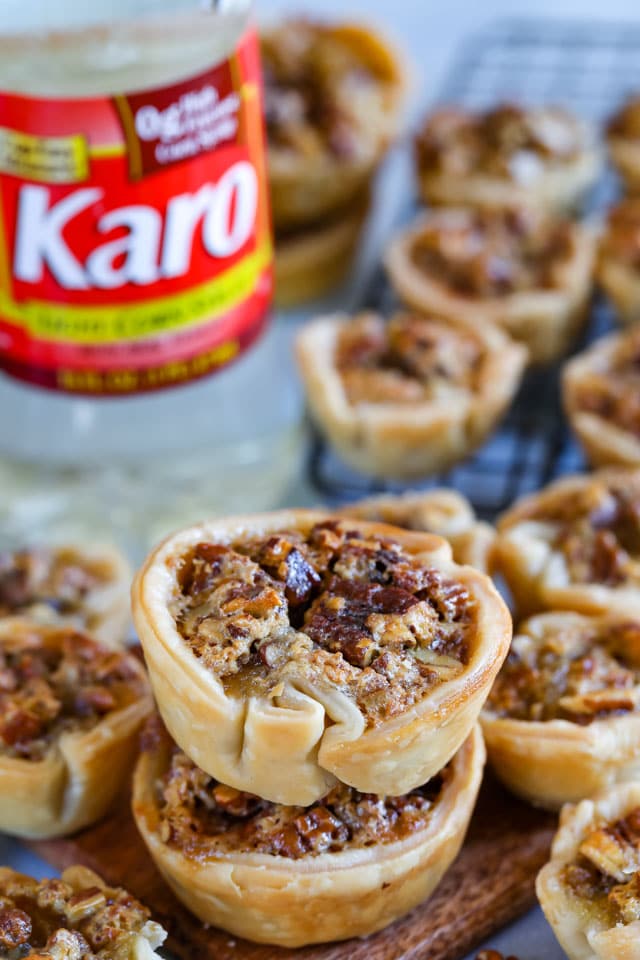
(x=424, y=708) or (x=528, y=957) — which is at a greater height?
(x=424, y=708)

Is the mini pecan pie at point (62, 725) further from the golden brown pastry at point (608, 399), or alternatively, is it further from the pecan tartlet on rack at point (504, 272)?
the pecan tartlet on rack at point (504, 272)

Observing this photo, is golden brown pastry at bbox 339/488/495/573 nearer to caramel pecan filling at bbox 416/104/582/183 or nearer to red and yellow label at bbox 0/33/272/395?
red and yellow label at bbox 0/33/272/395

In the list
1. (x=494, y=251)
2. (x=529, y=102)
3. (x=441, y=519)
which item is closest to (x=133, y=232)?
(x=441, y=519)

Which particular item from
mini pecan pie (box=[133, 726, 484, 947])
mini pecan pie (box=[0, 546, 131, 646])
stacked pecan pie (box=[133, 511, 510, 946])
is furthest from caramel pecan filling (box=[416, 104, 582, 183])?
mini pecan pie (box=[133, 726, 484, 947])

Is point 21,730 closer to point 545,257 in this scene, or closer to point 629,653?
point 629,653

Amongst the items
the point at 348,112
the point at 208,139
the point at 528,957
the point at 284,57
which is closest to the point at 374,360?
the point at 208,139

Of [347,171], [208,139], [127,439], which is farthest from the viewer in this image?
[347,171]

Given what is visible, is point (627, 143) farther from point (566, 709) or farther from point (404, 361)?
point (566, 709)
